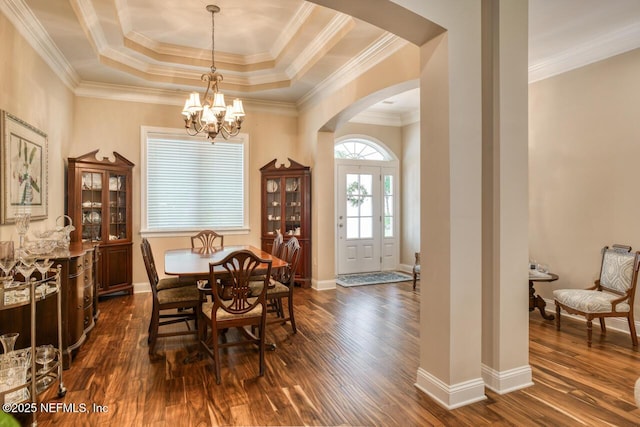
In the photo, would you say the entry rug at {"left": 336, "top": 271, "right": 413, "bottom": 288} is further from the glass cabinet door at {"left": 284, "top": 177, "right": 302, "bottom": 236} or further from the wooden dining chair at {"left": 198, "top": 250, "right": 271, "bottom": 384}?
the wooden dining chair at {"left": 198, "top": 250, "right": 271, "bottom": 384}

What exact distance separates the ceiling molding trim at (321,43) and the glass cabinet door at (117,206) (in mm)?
2867

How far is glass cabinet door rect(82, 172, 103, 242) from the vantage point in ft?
16.2

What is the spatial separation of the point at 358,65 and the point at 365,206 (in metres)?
3.16

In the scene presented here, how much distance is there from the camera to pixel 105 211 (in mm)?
5062

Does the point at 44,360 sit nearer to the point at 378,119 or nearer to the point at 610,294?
the point at 610,294

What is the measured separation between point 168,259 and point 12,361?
5.38 ft

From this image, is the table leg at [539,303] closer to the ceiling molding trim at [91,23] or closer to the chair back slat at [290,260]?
the chair back slat at [290,260]

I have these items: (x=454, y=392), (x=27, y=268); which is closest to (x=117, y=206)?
(x=27, y=268)

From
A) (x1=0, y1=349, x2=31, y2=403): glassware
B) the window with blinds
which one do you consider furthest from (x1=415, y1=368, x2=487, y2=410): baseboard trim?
the window with blinds

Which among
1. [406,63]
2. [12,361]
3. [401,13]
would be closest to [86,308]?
[12,361]

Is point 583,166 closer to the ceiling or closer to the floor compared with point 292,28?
closer to the floor

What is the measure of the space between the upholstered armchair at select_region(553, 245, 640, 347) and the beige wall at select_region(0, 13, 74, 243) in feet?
17.1

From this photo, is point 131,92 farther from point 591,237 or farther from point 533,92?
point 591,237

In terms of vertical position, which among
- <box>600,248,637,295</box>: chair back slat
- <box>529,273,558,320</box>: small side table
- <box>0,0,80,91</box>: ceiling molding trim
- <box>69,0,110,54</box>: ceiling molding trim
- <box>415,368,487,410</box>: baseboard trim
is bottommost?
<box>415,368,487,410</box>: baseboard trim
